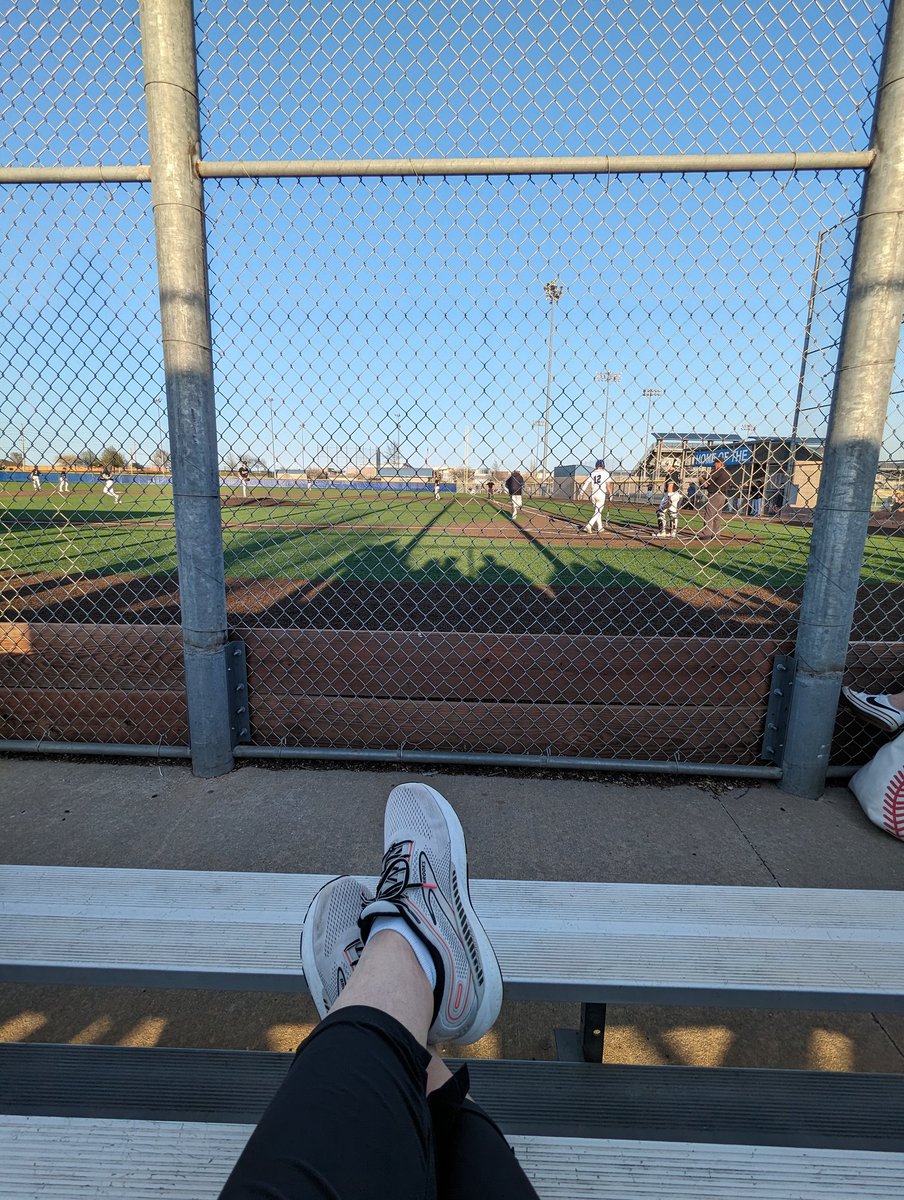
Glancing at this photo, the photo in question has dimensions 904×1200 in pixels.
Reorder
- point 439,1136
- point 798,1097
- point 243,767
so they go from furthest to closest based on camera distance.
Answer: point 243,767
point 798,1097
point 439,1136

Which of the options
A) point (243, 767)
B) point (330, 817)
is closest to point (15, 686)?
point (243, 767)

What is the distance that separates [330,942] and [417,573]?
298 inches

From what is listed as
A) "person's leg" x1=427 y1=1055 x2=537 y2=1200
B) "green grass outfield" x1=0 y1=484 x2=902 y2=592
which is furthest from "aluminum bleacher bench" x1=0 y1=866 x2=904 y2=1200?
"green grass outfield" x1=0 y1=484 x2=902 y2=592

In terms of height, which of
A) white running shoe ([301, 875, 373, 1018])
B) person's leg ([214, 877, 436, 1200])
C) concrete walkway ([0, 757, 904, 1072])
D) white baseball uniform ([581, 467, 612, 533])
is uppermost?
white baseball uniform ([581, 467, 612, 533])

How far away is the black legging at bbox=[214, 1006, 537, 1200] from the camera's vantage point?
31.1 inches

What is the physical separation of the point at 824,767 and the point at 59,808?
345cm

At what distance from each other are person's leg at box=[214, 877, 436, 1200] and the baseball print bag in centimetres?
234

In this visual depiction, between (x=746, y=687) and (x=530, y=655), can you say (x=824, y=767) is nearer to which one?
(x=746, y=687)

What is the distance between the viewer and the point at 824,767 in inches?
113

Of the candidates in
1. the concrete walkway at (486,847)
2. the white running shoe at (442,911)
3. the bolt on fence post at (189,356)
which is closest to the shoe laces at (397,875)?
the white running shoe at (442,911)

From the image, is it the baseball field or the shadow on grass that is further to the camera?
the baseball field

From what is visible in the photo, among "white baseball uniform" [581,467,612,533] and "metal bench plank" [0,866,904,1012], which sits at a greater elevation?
"white baseball uniform" [581,467,612,533]

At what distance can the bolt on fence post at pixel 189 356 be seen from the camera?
2490 millimetres

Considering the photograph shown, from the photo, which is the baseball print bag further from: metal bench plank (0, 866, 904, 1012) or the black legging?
the black legging
